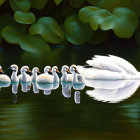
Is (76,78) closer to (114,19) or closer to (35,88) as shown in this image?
(35,88)

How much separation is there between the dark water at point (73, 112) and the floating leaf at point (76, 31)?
12.8 feet

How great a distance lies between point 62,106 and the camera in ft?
16.1

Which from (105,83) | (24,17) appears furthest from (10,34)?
(105,83)

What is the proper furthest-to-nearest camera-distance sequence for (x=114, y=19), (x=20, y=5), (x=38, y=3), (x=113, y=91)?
(x=38, y=3) < (x=20, y=5) < (x=114, y=19) < (x=113, y=91)

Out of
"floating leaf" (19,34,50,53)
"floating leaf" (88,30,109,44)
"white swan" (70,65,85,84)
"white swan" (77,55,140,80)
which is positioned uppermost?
"white swan" (70,65,85,84)

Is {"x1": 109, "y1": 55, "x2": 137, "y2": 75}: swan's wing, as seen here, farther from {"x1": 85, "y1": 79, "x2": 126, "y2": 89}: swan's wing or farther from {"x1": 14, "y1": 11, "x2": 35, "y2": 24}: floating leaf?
{"x1": 14, "y1": 11, "x2": 35, "y2": 24}: floating leaf

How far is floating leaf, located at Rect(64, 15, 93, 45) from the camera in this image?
406 inches

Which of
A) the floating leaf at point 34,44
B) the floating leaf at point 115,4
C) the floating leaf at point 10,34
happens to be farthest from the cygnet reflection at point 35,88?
the floating leaf at point 115,4

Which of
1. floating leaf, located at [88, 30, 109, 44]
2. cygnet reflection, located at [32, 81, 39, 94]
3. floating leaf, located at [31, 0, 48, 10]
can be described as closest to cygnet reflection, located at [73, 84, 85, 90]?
cygnet reflection, located at [32, 81, 39, 94]

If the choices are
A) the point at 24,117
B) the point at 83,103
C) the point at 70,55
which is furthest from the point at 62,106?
the point at 70,55

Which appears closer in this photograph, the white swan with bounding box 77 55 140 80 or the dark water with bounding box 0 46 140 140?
the dark water with bounding box 0 46 140 140

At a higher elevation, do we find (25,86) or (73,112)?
(73,112)

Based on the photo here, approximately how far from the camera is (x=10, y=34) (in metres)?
10.1

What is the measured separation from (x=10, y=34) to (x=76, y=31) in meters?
1.11
